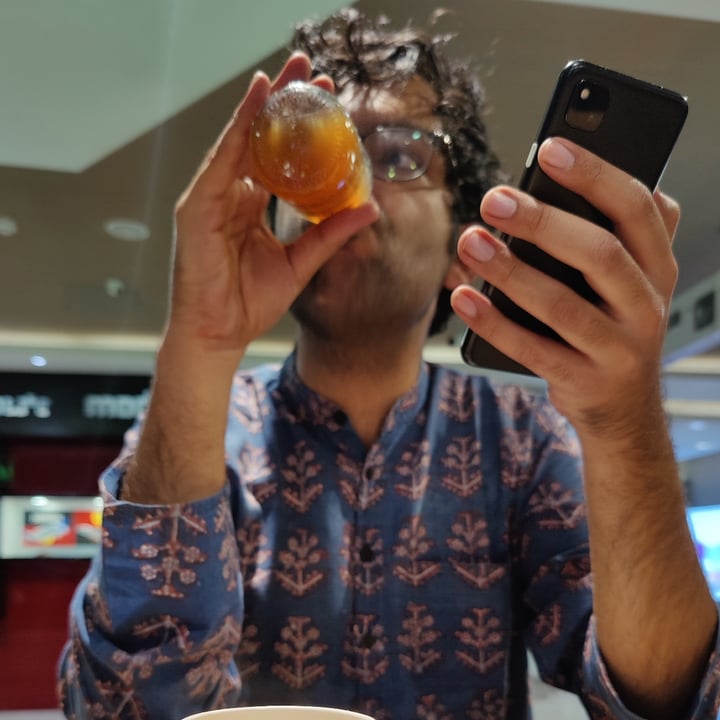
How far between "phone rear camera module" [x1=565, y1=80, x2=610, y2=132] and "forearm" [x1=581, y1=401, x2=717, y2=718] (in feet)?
0.65

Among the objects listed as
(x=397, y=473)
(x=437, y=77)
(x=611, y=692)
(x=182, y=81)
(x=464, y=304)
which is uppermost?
(x=182, y=81)

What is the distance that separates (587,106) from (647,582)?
0.32 meters

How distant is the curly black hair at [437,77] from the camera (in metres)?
0.85

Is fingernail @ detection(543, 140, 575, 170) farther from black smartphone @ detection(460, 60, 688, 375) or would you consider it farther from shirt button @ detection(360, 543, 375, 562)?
shirt button @ detection(360, 543, 375, 562)

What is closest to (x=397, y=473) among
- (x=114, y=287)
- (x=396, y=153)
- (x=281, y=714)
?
(x=396, y=153)

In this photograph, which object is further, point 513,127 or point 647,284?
point 513,127

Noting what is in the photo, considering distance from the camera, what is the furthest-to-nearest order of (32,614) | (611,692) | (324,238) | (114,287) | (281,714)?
(32,614), (114,287), (324,238), (611,692), (281,714)

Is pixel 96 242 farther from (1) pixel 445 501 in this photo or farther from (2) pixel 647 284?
(2) pixel 647 284

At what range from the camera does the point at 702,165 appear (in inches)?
72.9

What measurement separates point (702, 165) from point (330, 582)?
163 centimetres

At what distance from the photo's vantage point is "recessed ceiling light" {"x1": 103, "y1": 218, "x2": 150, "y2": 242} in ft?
8.68

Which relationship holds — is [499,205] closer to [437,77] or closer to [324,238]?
[324,238]

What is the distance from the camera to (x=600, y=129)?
1.50ft

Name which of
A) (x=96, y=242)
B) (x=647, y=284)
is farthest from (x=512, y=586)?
(x=96, y=242)
